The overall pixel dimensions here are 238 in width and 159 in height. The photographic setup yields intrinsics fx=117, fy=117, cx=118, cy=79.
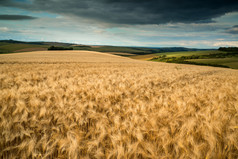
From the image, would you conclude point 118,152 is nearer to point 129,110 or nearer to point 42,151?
point 42,151

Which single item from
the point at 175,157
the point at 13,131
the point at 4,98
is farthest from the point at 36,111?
the point at 175,157

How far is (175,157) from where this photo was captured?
1.20 m

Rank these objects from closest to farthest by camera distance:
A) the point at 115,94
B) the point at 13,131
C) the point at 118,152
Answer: the point at 118,152, the point at 13,131, the point at 115,94

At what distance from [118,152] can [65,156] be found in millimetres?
570

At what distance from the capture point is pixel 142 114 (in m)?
2.07

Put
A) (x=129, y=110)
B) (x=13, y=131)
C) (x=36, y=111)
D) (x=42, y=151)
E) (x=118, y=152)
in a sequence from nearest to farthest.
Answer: (x=118, y=152), (x=42, y=151), (x=13, y=131), (x=36, y=111), (x=129, y=110)

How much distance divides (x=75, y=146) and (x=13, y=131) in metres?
0.97

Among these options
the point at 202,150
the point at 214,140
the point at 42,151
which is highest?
the point at 214,140

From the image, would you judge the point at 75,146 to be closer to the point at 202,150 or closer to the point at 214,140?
the point at 202,150

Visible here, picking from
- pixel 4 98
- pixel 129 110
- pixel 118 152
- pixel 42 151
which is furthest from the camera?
pixel 4 98

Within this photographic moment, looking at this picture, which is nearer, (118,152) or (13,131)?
(118,152)

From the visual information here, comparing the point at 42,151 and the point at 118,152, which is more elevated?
the point at 118,152

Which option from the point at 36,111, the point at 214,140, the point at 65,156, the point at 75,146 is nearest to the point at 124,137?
the point at 75,146

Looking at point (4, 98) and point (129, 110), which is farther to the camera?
point (4, 98)
